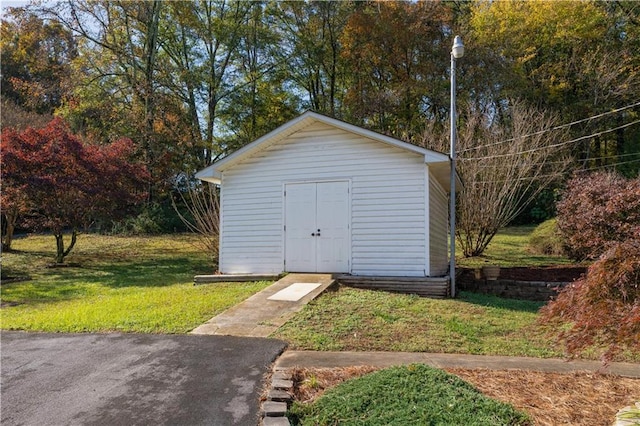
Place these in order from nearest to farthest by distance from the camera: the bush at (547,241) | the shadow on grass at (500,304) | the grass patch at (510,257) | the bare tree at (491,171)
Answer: the shadow on grass at (500,304), the grass patch at (510,257), the bare tree at (491,171), the bush at (547,241)

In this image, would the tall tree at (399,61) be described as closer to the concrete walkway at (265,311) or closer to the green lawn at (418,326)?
the green lawn at (418,326)

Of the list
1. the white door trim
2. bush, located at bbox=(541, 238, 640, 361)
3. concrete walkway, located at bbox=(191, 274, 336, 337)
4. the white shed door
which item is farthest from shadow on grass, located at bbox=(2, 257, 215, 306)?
bush, located at bbox=(541, 238, 640, 361)

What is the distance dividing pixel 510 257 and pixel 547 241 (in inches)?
74.1

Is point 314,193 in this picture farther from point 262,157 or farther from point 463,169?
point 463,169

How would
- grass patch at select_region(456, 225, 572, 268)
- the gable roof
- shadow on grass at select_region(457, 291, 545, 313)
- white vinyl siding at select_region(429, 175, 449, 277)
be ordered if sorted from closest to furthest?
1. shadow on grass at select_region(457, 291, 545, 313)
2. the gable roof
3. white vinyl siding at select_region(429, 175, 449, 277)
4. grass patch at select_region(456, 225, 572, 268)

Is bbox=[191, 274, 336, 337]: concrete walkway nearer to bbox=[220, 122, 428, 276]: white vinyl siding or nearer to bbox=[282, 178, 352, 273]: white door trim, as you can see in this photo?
bbox=[282, 178, 352, 273]: white door trim

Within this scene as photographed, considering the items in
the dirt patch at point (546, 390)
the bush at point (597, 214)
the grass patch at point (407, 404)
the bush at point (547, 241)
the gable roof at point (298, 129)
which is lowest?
the dirt patch at point (546, 390)

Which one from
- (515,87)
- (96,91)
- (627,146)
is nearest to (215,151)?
(96,91)

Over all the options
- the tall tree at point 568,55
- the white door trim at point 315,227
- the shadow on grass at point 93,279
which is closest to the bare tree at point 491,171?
the tall tree at point 568,55

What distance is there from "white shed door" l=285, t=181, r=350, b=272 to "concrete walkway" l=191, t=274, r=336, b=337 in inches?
28.3

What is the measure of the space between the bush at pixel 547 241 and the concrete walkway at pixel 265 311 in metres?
11.0

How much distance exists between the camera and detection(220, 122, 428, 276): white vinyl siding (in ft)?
29.4

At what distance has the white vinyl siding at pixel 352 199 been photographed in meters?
8.95

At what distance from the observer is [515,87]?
67.4ft
